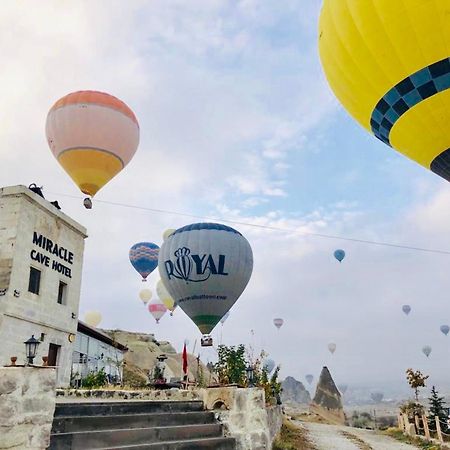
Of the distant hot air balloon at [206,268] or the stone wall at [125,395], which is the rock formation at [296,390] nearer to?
the distant hot air balloon at [206,268]

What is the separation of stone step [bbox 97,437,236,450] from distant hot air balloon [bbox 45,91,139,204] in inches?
584

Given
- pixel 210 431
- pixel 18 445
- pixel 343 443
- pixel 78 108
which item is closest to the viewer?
pixel 18 445

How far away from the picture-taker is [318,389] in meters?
46.2

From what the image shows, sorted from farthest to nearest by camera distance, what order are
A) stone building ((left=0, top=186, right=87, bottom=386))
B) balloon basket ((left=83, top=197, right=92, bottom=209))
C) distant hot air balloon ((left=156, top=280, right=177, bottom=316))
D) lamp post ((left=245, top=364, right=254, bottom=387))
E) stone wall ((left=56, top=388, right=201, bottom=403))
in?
1. distant hot air balloon ((left=156, top=280, right=177, bottom=316))
2. balloon basket ((left=83, top=197, right=92, bottom=209))
3. stone building ((left=0, top=186, right=87, bottom=386))
4. stone wall ((left=56, top=388, right=201, bottom=403))
5. lamp post ((left=245, top=364, right=254, bottom=387))

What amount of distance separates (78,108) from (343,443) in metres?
17.6

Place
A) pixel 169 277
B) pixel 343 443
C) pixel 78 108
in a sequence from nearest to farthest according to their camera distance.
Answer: pixel 343 443, pixel 78 108, pixel 169 277

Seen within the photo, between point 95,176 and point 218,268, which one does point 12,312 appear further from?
point 218,268

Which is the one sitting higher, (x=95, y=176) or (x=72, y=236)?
(x=95, y=176)

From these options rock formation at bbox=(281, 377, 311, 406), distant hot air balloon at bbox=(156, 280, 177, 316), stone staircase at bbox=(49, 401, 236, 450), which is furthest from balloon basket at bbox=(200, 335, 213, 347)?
rock formation at bbox=(281, 377, 311, 406)

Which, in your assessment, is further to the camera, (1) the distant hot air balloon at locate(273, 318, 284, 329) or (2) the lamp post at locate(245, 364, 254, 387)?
(1) the distant hot air balloon at locate(273, 318, 284, 329)

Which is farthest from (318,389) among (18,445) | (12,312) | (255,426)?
(18,445)

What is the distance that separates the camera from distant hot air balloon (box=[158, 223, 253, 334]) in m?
21.3

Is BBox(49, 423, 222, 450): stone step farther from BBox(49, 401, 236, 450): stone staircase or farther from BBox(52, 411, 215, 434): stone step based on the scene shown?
BBox(52, 411, 215, 434): stone step

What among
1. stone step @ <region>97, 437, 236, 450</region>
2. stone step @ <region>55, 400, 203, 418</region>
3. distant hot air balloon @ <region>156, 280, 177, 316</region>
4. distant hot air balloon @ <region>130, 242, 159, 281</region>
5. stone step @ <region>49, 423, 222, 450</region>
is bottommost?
stone step @ <region>97, 437, 236, 450</region>
